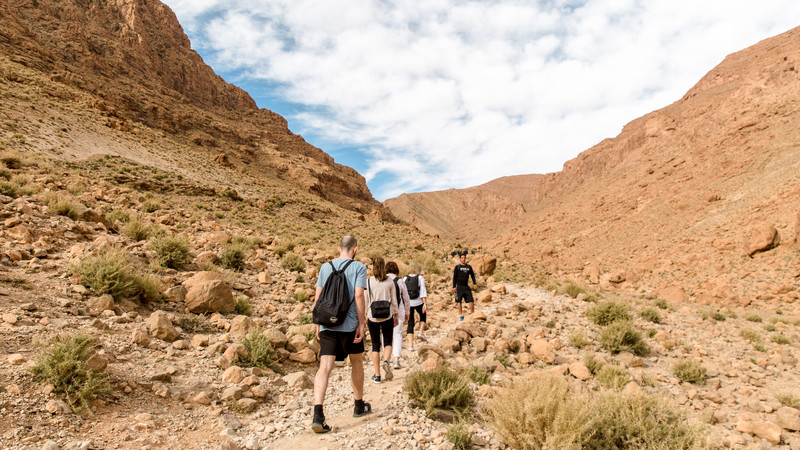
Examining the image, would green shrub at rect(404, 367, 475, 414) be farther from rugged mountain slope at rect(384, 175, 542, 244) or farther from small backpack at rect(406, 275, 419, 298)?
rugged mountain slope at rect(384, 175, 542, 244)

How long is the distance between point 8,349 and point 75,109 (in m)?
34.9

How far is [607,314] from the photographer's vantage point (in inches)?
397

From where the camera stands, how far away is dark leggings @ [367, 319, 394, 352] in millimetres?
5277

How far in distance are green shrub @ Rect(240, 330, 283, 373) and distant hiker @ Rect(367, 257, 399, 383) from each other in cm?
139

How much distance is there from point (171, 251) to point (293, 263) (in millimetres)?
3307

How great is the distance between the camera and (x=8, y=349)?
3664mm

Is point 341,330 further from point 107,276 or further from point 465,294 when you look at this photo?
point 465,294

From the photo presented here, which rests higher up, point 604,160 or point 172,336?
point 604,160

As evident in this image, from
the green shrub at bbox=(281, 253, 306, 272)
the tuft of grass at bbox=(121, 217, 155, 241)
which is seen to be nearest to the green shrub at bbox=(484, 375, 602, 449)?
the green shrub at bbox=(281, 253, 306, 272)

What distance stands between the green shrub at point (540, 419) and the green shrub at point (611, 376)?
2720 millimetres

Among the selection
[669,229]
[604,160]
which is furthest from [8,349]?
[604,160]

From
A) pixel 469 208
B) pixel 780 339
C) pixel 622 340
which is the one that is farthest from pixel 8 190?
pixel 469 208

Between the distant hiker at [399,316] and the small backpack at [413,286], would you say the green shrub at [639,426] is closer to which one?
Result: the distant hiker at [399,316]

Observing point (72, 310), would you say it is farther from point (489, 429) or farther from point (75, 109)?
point (75, 109)
